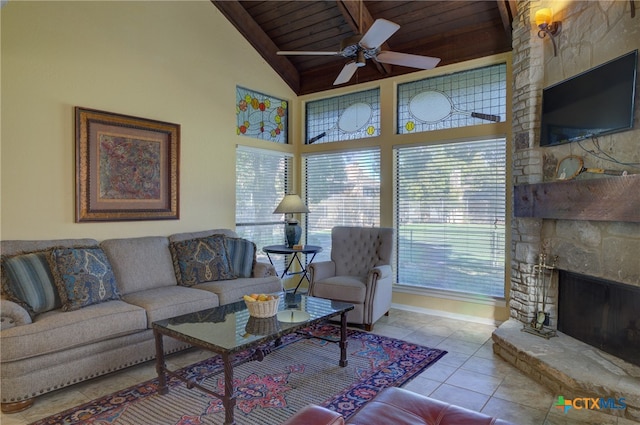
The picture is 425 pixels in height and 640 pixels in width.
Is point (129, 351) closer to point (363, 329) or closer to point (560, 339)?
point (363, 329)

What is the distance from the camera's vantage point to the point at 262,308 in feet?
9.21

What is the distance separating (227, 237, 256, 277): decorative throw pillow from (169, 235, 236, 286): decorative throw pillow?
81 mm

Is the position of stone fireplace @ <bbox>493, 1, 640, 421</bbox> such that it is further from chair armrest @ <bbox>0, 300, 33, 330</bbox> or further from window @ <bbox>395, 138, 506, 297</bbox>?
chair armrest @ <bbox>0, 300, 33, 330</bbox>

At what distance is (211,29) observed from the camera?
4.78 metres

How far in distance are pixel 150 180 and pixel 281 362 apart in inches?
91.2

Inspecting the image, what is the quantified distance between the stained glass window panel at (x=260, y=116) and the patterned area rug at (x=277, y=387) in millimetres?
2893

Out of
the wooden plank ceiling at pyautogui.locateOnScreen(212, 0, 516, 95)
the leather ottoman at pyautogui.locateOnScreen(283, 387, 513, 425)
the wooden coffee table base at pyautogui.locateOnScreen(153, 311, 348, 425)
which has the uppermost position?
the wooden plank ceiling at pyautogui.locateOnScreen(212, 0, 516, 95)

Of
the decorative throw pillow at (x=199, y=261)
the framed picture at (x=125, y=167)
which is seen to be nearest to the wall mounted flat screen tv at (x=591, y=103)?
the decorative throw pillow at (x=199, y=261)

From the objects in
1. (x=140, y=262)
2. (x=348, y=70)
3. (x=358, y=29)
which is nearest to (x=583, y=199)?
(x=348, y=70)

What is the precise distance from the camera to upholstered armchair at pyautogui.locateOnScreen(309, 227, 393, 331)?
402 cm

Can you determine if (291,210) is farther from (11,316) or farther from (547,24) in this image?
(547,24)

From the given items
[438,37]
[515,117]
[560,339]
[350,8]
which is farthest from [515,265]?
[350,8]

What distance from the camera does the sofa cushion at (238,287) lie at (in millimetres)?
3691

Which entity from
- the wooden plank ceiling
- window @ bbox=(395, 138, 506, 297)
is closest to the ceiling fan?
the wooden plank ceiling
